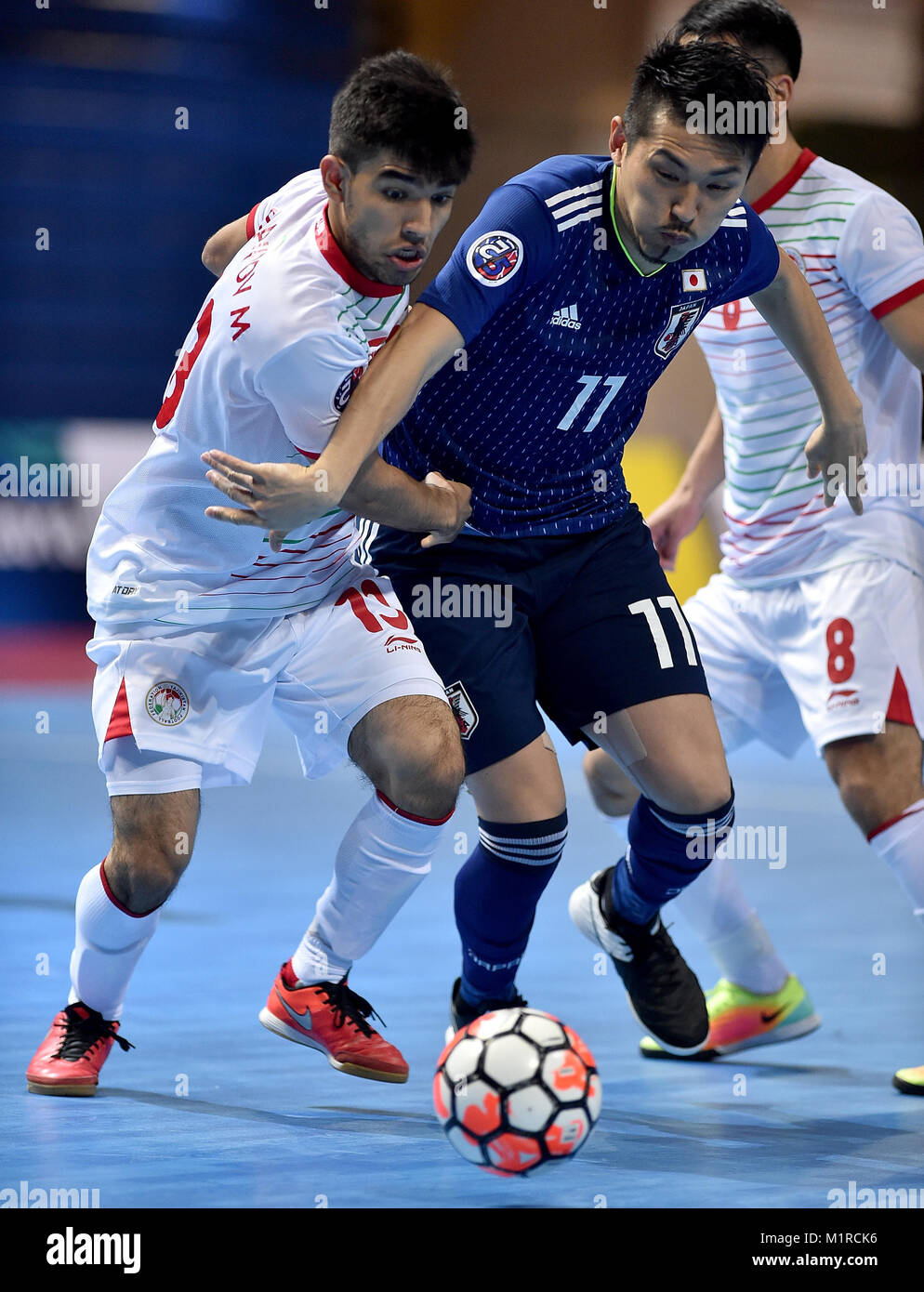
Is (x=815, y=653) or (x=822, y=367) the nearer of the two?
(x=822, y=367)

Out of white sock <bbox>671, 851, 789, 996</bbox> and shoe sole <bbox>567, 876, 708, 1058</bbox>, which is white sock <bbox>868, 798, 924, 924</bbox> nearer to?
white sock <bbox>671, 851, 789, 996</bbox>

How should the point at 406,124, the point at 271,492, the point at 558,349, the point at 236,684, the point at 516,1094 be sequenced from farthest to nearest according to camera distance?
the point at 236,684, the point at 558,349, the point at 406,124, the point at 271,492, the point at 516,1094

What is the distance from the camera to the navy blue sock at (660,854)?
3.45 m

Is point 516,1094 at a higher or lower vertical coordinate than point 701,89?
lower

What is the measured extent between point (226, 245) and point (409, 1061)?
6.28 ft

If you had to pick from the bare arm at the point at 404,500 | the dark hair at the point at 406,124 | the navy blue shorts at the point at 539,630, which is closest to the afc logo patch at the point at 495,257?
the dark hair at the point at 406,124

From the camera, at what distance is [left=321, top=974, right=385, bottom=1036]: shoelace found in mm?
3482

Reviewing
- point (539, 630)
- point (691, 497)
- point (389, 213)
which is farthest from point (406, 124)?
point (691, 497)

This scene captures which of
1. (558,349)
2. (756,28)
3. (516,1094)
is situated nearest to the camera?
(516,1094)

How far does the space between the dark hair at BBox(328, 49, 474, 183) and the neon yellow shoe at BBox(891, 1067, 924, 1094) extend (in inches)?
85.8

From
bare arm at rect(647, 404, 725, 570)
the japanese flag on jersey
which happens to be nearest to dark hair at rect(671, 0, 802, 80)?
the japanese flag on jersey

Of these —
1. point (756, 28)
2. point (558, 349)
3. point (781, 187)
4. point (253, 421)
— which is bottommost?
point (253, 421)

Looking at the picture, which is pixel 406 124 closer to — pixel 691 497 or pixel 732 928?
pixel 691 497

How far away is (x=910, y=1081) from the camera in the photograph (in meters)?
3.54
